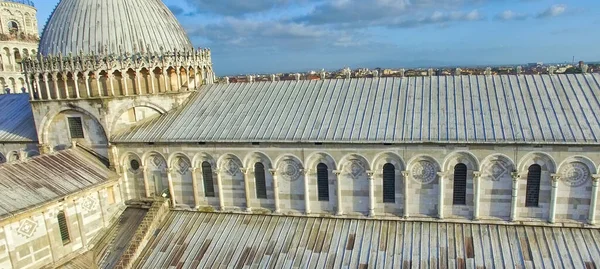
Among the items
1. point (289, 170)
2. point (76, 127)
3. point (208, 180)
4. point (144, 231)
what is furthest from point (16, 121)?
point (289, 170)

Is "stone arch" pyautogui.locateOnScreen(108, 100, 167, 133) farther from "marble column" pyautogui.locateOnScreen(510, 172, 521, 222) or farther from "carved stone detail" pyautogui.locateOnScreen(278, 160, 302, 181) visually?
"marble column" pyautogui.locateOnScreen(510, 172, 521, 222)

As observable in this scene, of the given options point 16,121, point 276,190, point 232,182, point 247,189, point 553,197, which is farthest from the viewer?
point 16,121

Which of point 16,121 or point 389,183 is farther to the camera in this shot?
point 16,121

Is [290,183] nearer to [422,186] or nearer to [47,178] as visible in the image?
[422,186]

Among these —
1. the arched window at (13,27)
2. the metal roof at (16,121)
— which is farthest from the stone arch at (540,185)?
the arched window at (13,27)

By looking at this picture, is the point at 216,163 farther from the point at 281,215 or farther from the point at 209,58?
the point at 209,58

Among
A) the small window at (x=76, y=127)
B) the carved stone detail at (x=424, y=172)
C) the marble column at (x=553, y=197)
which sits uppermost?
the small window at (x=76, y=127)

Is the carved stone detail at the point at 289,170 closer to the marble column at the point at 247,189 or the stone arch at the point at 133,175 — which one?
the marble column at the point at 247,189
